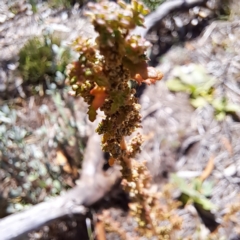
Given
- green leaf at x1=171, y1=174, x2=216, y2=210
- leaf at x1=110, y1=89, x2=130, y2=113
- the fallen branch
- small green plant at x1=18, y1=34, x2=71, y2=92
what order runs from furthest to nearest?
the fallen branch → small green plant at x1=18, y1=34, x2=71, y2=92 → green leaf at x1=171, y1=174, x2=216, y2=210 → leaf at x1=110, y1=89, x2=130, y2=113

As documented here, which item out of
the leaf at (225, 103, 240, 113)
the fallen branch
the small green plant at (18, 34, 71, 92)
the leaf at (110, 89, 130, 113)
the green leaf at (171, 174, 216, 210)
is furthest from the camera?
the fallen branch

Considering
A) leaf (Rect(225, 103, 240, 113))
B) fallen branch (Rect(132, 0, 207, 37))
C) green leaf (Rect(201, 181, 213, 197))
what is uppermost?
fallen branch (Rect(132, 0, 207, 37))

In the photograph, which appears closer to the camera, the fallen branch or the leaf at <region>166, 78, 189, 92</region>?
the leaf at <region>166, 78, 189, 92</region>

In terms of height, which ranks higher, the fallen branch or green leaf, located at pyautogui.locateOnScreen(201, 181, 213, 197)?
the fallen branch

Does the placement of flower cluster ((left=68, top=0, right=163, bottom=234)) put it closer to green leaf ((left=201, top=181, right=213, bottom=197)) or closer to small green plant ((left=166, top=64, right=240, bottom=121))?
green leaf ((left=201, top=181, right=213, bottom=197))

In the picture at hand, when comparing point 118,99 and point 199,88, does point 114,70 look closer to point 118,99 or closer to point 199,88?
point 118,99

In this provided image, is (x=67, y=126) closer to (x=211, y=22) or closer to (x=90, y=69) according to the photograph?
(x=90, y=69)

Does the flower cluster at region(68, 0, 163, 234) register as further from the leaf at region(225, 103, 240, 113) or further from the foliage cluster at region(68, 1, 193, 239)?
the leaf at region(225, 103, 240, 113)

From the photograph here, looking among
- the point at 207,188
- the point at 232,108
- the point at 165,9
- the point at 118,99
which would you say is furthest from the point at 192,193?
the point at 165,9

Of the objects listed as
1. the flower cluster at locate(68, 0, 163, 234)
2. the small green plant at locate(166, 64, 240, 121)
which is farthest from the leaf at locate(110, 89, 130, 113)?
the small green plant at locate(166, 64, 240, 121)

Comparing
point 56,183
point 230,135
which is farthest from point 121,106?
point 230,135
